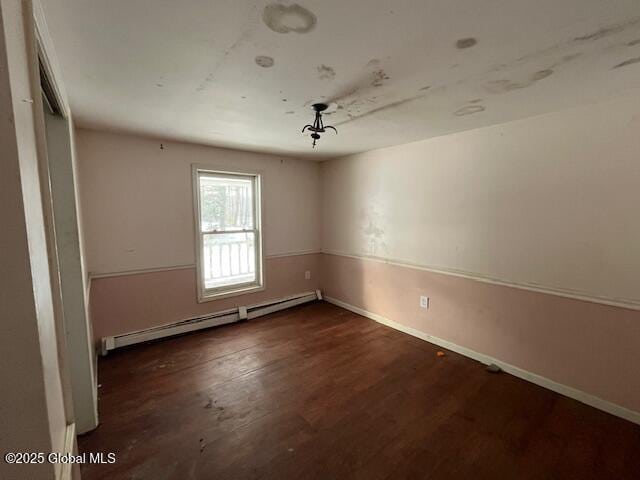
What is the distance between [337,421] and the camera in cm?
189

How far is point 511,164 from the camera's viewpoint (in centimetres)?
236

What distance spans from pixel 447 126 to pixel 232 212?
8.73 ft

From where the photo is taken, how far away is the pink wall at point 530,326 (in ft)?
6.35

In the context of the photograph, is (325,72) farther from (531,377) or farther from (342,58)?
Result: (531,377)

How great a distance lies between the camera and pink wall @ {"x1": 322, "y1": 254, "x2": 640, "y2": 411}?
76.2 inches

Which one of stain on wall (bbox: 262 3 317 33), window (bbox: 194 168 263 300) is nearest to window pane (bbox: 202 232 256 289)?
window (bbox: 194 168 263 300)

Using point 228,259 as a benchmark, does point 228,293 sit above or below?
below

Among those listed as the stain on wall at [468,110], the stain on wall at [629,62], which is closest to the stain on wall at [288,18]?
the stain on wall at [468,110]

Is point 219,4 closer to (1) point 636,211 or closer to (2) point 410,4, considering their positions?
(2) point 410,4

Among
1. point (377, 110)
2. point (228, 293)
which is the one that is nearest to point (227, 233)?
point (228, 293)

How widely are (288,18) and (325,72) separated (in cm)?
45

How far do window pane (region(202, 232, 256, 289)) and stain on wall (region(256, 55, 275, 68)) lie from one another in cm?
241

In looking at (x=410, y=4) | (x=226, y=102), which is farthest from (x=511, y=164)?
(x=226, y=102)

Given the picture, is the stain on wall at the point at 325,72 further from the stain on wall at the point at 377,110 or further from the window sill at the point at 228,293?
the window sill at the point at 228,293
